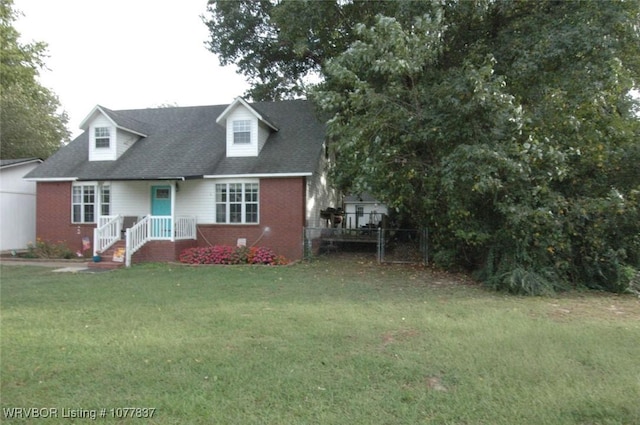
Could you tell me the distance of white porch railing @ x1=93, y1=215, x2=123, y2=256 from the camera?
1380 cm

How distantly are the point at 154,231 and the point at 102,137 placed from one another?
533 centimetres

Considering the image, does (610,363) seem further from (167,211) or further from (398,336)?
(167,211)

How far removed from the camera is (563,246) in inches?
356

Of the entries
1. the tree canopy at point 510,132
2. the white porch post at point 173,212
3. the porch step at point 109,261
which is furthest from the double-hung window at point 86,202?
the tree canopy at point 510,132

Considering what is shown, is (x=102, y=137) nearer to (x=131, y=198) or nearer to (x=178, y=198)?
(x=131, y=198)

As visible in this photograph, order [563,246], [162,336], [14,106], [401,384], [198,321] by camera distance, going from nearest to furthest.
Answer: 1. [401,384]
2. [162,336]
3. [198,321]
4. [563,246]
5. [14,106]

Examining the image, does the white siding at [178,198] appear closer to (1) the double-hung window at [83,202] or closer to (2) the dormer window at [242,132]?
(1) the double-hung window at [83,202]

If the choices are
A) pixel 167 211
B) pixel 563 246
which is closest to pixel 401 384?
pixel 563 246

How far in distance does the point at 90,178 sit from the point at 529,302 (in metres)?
14.5

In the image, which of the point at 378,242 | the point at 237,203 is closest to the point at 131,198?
the point at 237,203

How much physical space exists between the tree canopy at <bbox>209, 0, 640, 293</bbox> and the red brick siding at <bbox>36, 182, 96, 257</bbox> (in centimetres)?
1122

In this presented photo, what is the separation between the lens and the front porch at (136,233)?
13383 millimetres

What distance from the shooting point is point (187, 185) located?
51.6 ft

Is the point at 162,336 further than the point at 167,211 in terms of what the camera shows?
No
